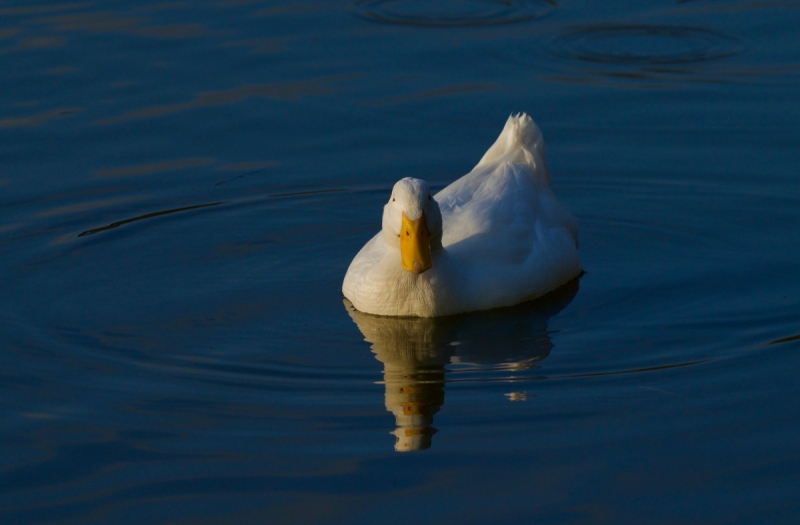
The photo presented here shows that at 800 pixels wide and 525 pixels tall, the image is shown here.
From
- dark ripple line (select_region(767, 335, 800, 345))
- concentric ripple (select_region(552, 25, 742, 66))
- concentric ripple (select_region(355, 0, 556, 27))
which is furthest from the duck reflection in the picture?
concentric ripple (select_region(355, 0, 556, 27))

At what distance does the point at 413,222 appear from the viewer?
845cm

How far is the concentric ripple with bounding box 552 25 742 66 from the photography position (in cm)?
1349

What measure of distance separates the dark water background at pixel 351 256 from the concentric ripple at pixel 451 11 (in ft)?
0.18

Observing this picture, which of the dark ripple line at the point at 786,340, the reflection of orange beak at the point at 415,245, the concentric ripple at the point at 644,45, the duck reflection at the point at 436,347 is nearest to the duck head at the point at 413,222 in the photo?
the reflection of orange beak at the point at 415,245

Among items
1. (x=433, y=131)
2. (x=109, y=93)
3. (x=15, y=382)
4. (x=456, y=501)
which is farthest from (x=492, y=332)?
(x=109, y=93)

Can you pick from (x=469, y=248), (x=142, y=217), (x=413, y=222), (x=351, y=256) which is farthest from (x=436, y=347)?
(x=142, y=217)

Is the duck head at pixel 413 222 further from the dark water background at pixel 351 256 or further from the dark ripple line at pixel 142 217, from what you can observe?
the dark ripple line at pixel 142 217

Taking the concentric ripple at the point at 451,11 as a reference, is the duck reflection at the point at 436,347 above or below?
below

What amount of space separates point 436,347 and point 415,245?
641 millimetres

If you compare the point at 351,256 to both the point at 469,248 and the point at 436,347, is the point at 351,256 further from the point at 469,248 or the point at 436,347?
the point at 436,347

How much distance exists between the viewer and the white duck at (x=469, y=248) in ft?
28.2

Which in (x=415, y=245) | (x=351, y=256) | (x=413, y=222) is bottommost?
(x=351, y=256)

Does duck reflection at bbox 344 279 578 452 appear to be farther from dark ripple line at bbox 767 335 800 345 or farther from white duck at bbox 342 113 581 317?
dark ripple line at bbox 767 335 800 345

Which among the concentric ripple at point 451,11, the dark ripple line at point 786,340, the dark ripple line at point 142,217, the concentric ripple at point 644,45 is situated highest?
the concentric ripple at point 451,11
